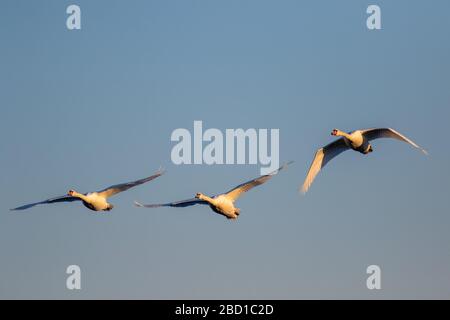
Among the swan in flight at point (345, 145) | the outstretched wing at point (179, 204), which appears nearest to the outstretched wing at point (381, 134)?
the swan in flight at point (345, 145)

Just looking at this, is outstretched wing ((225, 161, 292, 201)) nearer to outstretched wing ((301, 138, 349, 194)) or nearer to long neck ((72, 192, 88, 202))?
outstretched wing ((301, 138, 349, 194))

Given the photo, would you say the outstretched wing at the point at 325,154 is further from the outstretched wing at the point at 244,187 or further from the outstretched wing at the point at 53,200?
the outstretched wing at the point at 53,200

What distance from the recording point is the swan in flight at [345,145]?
6397 cm

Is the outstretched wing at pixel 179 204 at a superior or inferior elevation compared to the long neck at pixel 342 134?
inferior

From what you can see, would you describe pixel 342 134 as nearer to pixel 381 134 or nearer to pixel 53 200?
pixel 381 134

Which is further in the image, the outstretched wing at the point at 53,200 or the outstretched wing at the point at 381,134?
the outstretched wing at the point at 53,200

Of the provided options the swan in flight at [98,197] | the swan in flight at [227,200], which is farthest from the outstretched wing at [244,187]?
the swan in flight at [98,197]

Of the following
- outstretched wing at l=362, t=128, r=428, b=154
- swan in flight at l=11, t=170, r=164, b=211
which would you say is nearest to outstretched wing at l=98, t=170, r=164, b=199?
swan in flight at l=11, t=170, r=164, b=211

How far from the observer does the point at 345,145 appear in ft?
218

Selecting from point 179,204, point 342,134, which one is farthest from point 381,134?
point 179,204
